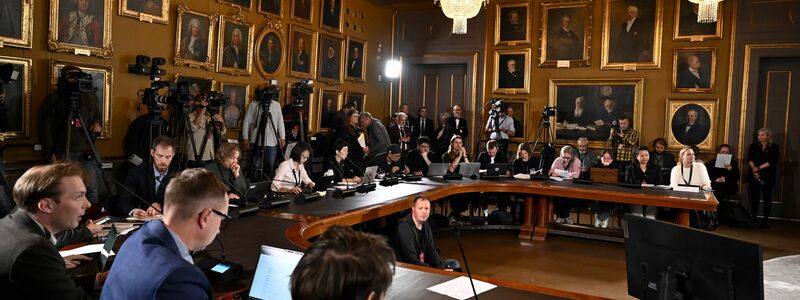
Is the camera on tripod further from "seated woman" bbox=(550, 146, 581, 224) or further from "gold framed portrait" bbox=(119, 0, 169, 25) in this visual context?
"seated woman" bbox=(550, 146, 581, 224)

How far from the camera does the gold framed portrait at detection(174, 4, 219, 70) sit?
25.5 ft

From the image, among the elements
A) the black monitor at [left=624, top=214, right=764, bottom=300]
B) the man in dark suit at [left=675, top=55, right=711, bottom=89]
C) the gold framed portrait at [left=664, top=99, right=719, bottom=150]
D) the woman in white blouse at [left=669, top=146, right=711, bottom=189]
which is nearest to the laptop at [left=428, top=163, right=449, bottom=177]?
the woman in white blouse at [left=669, top=146, right=711, bottom=189]

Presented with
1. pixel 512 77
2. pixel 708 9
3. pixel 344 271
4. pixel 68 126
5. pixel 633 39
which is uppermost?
pixel 633 39

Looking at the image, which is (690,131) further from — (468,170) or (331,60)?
(331,60)

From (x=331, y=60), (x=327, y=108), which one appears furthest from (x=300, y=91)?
(x=331, y=60)

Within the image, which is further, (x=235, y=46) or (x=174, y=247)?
(x=235, y=46)

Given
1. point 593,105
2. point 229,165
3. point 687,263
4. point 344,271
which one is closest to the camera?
point 344,271

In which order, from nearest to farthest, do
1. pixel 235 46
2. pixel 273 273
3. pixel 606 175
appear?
1. pixel 273 273
2. pixel 606 175
3. pixel 235 46

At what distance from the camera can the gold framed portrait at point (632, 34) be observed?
1019 cm

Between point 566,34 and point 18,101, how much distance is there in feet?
26.7

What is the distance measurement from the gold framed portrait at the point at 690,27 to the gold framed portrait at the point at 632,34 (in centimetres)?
25

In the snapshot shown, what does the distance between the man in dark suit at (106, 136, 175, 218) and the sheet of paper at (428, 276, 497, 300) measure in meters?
2.22

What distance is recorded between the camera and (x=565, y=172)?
26.6 feet

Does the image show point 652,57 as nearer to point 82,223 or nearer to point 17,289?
point 82,223
